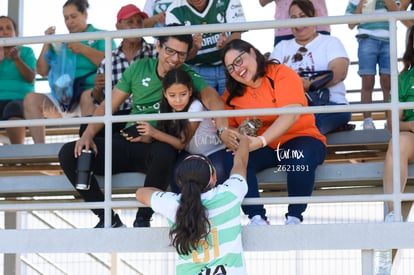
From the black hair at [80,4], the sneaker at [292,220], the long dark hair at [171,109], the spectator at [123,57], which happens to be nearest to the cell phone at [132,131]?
the long dark hair at [171,109]

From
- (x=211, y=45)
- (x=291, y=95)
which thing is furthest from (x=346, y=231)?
(x=211, y=45)

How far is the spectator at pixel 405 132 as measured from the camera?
19.6 feet

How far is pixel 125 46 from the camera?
23.8 ft

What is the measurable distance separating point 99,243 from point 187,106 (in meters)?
1.00

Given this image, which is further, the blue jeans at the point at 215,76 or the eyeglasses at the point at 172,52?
the blue jeans at the point at 215,76

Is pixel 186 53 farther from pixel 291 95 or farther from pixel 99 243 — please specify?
pixel 99 243

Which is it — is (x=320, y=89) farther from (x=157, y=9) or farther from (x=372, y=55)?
(x=157, y=9)

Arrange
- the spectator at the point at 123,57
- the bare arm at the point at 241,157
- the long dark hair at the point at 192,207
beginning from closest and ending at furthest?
the long dark hair at the point at 192,207 < the bare arm at the point at 241,157 < the spectator at the point at 123,57

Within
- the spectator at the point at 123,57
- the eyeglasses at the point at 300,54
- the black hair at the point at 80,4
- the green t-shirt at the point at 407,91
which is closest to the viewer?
the green t-shirt at the point at 407,91

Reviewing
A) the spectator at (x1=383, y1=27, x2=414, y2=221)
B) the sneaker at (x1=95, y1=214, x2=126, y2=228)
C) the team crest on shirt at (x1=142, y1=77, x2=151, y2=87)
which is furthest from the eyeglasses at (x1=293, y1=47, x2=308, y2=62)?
the sneaker at (x1=95, y1=214, x2=126, y2=228)

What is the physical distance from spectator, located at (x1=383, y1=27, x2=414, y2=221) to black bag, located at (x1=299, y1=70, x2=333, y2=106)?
552 mm

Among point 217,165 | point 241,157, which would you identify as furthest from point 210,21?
point 241,157

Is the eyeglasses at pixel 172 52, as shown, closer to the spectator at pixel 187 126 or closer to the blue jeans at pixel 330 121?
the spectator at pixel 187 126

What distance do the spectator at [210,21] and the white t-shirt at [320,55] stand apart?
1.34ft
